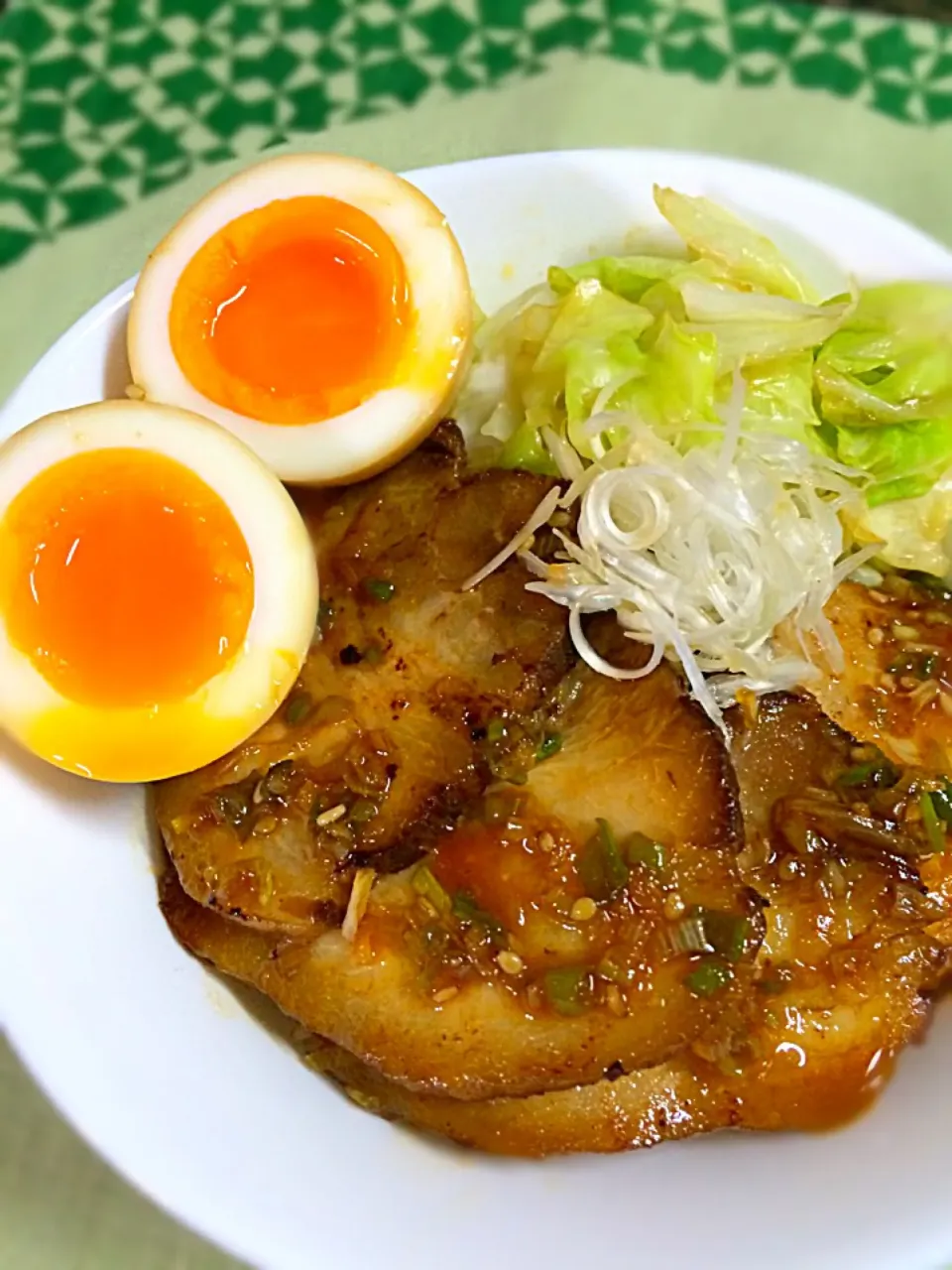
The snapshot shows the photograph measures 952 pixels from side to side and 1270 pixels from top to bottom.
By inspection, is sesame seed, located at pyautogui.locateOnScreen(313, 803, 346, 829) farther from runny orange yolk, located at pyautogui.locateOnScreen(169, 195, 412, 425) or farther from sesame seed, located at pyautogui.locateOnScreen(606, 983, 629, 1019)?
runny orange yolk, located at pyautogui.locateOnScreen(169, 195, 412, 425)

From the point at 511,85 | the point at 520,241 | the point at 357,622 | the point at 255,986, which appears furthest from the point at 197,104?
the point at 255,986

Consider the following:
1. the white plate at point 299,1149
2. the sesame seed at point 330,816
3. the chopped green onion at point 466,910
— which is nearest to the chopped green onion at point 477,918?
the chopped green onion at point 466,910

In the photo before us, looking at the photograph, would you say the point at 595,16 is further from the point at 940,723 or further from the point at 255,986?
the point at 255,986

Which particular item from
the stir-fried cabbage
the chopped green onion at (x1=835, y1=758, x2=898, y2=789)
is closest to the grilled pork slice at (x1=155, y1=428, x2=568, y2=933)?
the stir-fried cabbage

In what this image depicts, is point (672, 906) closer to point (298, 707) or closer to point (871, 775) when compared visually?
point (871, 775)

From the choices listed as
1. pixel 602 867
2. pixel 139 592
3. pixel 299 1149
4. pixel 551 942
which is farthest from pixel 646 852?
pixel 139 592

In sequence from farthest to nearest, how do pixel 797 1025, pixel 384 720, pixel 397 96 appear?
pixel 397 96, pixel 384 720, pixel 797 1025

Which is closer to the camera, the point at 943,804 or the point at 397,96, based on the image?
the point at 943,804
